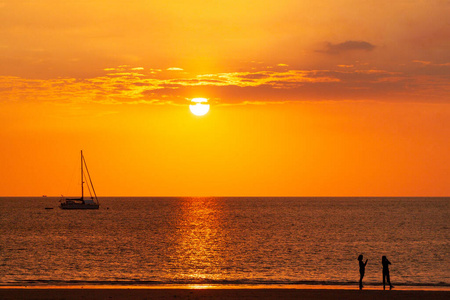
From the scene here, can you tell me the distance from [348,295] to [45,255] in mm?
45963

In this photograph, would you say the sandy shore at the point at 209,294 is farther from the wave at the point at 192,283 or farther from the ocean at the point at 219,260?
the ocean at the point at 219,260

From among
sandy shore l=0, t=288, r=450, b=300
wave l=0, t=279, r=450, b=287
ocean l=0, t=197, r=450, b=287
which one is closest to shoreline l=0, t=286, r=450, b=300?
sandy shore l=0, t=288, r=450, b=300

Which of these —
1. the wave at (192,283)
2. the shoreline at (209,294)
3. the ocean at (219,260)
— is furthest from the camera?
the ocean at (219,260)

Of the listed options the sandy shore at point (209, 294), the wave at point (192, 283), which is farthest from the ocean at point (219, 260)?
the sandy shore at point (209, 294)

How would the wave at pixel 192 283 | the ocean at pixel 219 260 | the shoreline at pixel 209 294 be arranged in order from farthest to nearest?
the ocean at pixel 219 260
the wave at pixel 192 283
the shoreline at pixel 209 294

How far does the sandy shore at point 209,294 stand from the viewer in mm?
36625

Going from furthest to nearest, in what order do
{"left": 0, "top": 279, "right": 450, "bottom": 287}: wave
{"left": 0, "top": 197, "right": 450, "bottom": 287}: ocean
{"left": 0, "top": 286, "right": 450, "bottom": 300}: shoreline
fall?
{"left": 0, "top": 197, "right": 450, "bottom": 287}: ocean, {"left": 0, "top": 279, "right": 450, "bottom": 287}: wave, {"left": 0, "top": 286, "right": 450, "bottom": 300}: shoreline

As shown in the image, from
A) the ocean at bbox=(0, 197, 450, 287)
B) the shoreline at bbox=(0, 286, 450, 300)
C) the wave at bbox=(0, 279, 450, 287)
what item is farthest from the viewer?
the ocean at bbox=(0, 197, 450, 287)

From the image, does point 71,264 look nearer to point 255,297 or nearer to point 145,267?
point 145,267

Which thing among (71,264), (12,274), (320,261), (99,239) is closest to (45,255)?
(71,264)

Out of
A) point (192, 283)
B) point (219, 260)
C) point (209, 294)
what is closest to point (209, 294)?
point (209, 294)

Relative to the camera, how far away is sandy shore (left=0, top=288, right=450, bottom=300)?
1442 inches

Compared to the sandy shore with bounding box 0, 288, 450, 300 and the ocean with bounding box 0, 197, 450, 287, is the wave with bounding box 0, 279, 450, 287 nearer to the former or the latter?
the ocean with bounding box 0, 197, 450, 287

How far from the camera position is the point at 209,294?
37656mm
